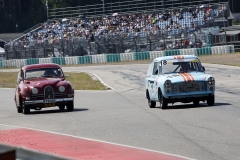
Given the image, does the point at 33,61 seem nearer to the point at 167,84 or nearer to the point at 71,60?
the point at 71,60

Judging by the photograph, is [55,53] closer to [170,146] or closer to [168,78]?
[168,78]

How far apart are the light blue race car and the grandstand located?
31367 millimetres

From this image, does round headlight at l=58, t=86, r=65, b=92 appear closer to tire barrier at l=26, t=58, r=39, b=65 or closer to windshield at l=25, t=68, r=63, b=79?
windshield at l=25, t=68, r=63, b=79

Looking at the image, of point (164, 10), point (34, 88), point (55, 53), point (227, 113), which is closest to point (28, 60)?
point (55, 53)

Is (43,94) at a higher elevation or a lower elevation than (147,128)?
Answer: higher

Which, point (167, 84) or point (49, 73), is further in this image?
point (49, 73)

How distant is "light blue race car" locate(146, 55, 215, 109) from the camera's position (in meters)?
14.2

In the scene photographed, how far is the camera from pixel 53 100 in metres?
15.5

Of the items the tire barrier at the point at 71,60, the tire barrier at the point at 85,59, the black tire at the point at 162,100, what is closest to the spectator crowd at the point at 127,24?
the tire barrier at the point at 85,59

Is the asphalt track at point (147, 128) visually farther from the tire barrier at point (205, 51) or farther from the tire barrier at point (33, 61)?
the tire barrier at point (33, 61)

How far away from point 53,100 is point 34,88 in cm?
67

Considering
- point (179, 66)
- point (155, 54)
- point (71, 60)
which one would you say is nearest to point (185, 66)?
point (179, 66)

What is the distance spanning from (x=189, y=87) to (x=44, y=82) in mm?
4479

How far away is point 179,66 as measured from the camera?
15.2 m
